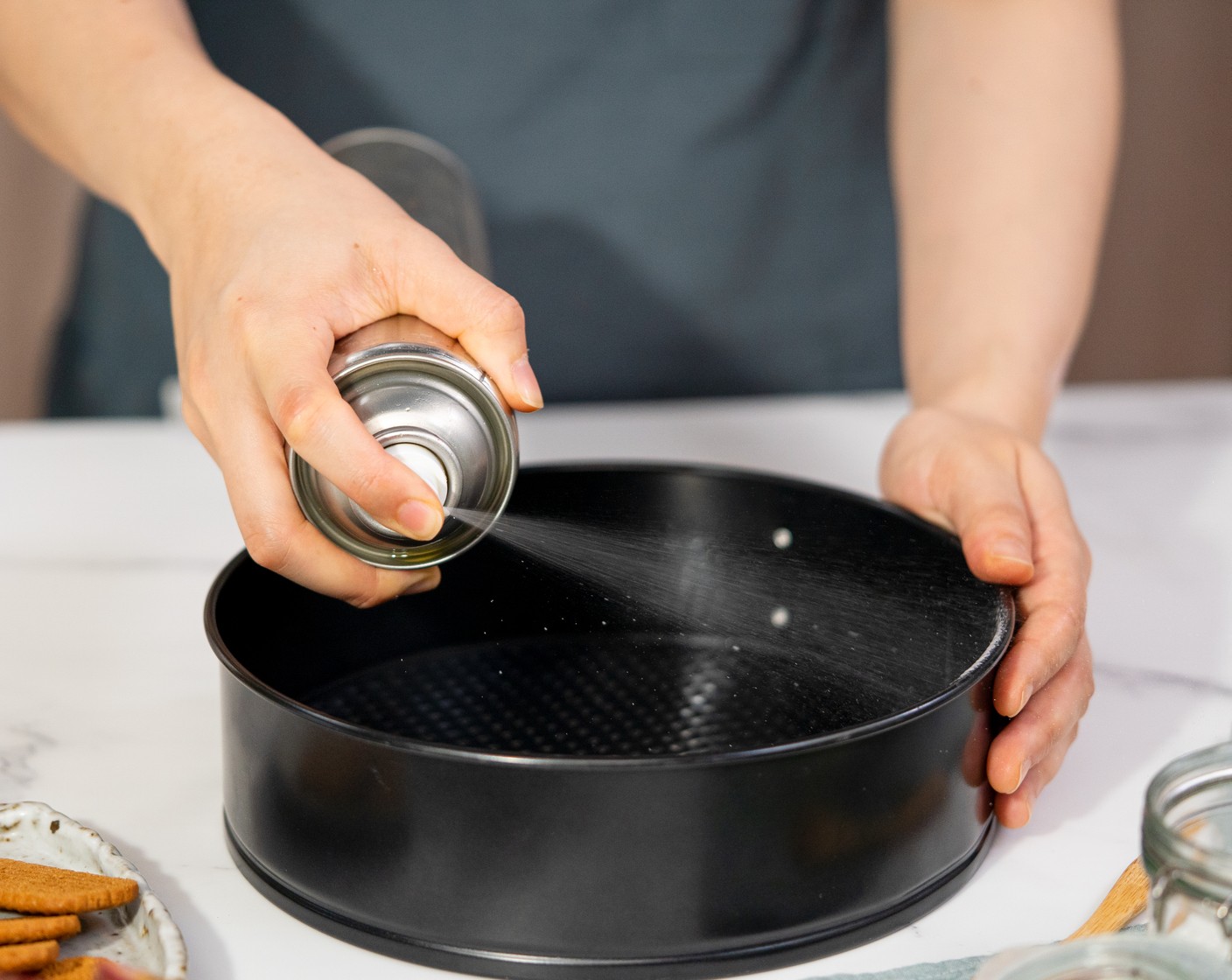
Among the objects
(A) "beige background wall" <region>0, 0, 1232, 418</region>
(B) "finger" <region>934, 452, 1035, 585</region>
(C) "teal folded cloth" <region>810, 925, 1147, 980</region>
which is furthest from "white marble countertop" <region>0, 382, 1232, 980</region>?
(A) "beige background wall" <region>0, 0, 1232, 418</region>

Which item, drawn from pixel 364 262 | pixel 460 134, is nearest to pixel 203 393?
pixel 364 262

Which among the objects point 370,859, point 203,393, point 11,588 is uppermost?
point 203,393

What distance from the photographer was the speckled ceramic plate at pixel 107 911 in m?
0.52

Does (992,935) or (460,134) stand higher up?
(460,134)

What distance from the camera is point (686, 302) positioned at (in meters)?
1.35

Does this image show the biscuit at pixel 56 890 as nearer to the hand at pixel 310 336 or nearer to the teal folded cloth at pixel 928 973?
the hand at pixel 310 336

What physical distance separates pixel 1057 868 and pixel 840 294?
0.86m

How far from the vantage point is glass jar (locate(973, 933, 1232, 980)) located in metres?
0.42

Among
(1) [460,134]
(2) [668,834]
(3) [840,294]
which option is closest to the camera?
(2) [668,834]

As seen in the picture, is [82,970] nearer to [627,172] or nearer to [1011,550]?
[1011,550]

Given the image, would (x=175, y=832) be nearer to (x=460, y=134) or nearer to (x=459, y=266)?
(x=459, y=266)

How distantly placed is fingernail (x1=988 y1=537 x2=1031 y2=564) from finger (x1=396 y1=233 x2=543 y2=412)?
0.89 feet

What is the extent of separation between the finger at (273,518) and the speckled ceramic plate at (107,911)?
0.49 ft

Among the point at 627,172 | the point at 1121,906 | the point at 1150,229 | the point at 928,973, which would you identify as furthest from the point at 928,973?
the point at 1150,229
